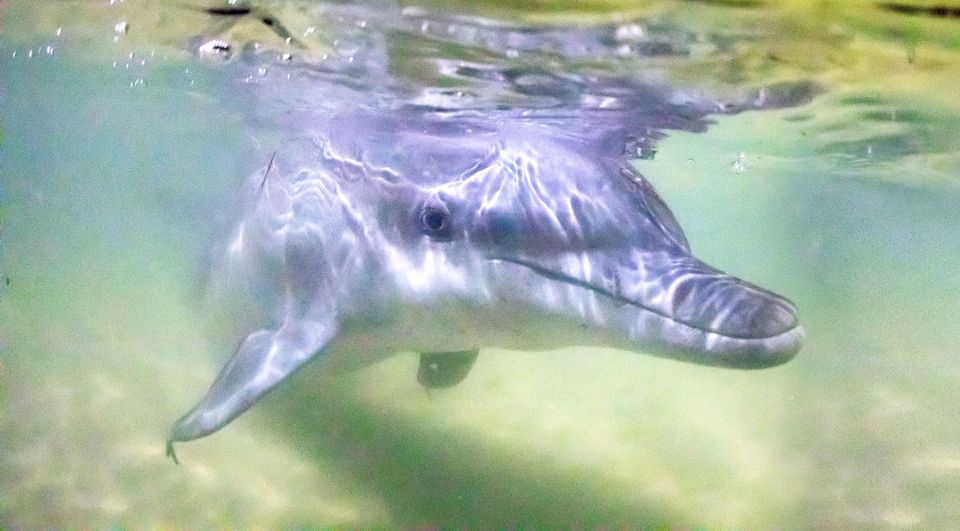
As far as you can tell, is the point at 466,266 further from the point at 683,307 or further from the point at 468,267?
the point at 683,307

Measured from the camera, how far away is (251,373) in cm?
534

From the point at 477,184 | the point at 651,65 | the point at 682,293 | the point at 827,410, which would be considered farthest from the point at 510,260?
the point at 827,410

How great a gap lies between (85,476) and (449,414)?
368cm

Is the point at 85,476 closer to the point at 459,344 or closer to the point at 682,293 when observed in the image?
the point at 459,344

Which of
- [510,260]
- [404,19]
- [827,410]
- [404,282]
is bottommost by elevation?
[827,410]

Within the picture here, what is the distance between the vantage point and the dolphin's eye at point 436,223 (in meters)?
5.65

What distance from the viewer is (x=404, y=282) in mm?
5676

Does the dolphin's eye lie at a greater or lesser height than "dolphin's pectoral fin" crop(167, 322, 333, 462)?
greater

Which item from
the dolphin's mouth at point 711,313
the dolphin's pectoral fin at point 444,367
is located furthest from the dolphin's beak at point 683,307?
the dolphin's pectoral fin at point 444,367

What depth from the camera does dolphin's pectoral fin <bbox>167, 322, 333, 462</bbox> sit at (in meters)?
5.10

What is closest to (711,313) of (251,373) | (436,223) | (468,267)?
(468,267)

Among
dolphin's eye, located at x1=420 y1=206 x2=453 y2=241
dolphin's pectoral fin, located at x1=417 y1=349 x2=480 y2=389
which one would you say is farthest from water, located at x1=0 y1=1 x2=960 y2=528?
dolphin's eye, located at x1=420 y1=206 x2=453 y2=241

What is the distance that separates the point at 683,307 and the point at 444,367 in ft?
12.5

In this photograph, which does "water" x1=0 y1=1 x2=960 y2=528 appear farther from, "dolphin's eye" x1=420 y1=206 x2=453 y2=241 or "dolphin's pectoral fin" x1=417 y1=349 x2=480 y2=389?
"dolphin's eye" x1=420 y1=206 x2=453 y2=241
